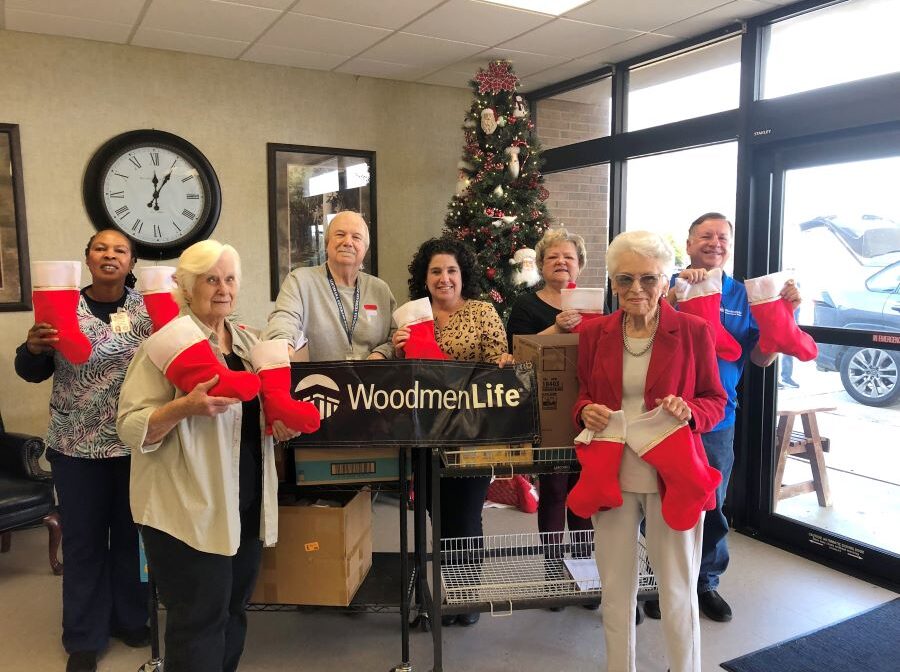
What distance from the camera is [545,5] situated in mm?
3939

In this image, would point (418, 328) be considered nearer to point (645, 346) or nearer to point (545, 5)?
point (645, 346)

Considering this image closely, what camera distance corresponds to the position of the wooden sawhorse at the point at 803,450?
4082mm

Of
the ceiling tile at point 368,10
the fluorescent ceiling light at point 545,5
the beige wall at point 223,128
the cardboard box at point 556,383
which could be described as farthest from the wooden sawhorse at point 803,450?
the ceiling tile at point 368,10

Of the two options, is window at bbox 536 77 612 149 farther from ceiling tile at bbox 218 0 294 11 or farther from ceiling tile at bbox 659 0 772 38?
ceiling tile at bbox 218 0 294 11

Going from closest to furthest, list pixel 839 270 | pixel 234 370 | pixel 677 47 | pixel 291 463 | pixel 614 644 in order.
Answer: pixel 234 370 < pixel 614 644 < pixel 291 463 < pixel 839 270 < pixel 677 47

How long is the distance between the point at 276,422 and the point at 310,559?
77 centimetres

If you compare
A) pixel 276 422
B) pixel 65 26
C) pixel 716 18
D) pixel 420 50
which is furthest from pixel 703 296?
pixel 65 26

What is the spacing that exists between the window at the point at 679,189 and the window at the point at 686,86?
0.25 metres

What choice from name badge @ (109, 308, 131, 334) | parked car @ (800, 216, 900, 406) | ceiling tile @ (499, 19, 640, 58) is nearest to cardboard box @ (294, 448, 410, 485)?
name badge @ (109, 308, 131, 334)

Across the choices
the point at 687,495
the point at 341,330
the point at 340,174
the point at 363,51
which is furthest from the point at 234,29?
the point at 687,495

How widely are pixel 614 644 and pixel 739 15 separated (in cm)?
348

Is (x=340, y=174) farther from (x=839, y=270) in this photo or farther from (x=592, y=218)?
(x=839, y=270)

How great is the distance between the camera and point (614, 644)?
7.89 ft

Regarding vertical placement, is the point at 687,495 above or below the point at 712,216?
below
